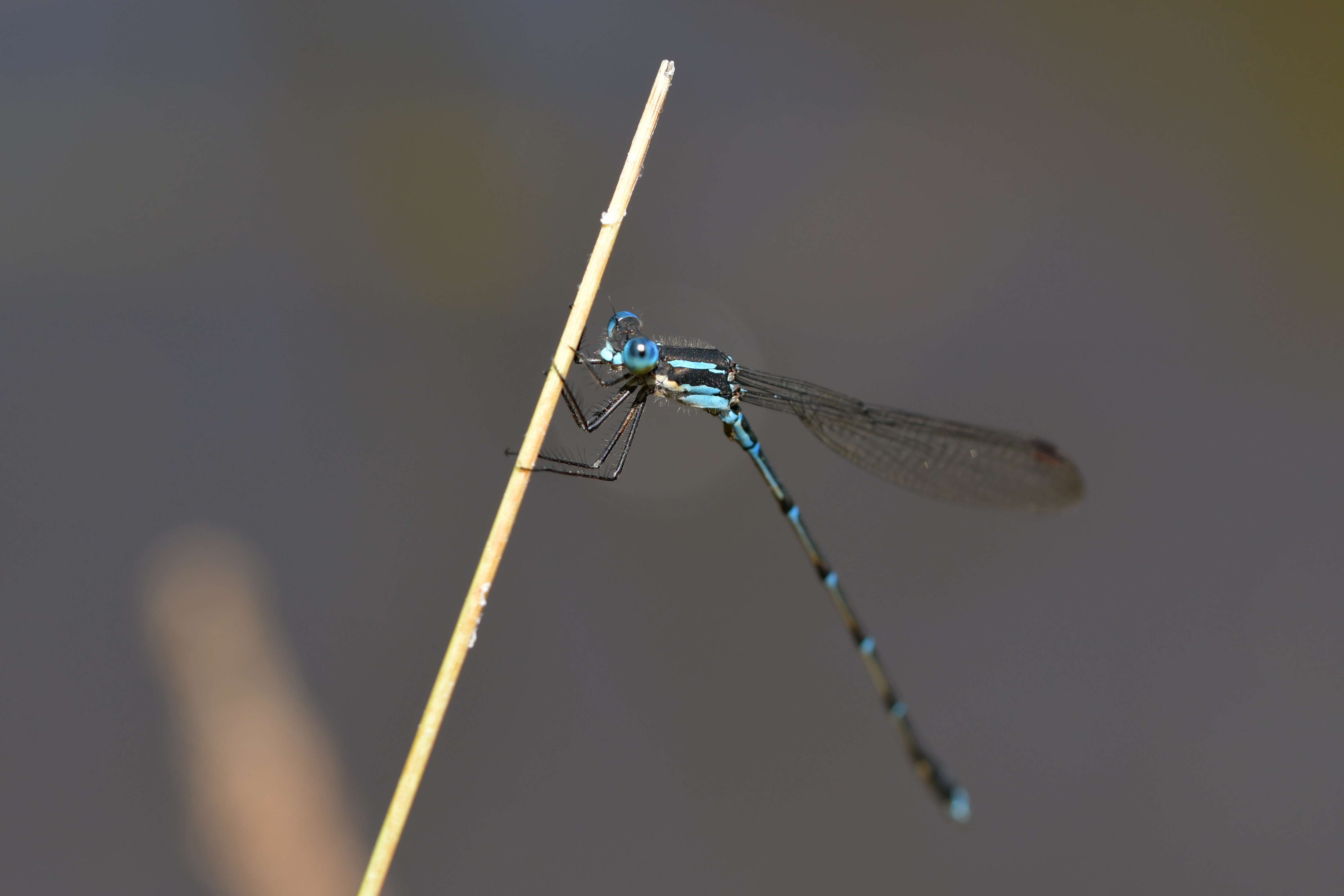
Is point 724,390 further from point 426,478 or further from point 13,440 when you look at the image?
point 13,440

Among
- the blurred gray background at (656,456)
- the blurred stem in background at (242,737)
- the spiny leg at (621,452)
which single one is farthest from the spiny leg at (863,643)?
the blurred stem in background at (242,737)

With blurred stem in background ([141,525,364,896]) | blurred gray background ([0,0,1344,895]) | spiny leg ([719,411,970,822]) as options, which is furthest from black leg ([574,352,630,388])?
blurred stem in background ([141,525,364,896])

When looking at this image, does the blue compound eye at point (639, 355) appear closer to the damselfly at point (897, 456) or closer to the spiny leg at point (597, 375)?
the spiny leg at point (597, 375)

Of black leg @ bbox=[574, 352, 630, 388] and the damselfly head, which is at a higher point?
the damselfly head

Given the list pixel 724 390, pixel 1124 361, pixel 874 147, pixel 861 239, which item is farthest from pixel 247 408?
pixel 1124 361

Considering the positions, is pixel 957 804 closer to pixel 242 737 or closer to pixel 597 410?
pixel 597 410

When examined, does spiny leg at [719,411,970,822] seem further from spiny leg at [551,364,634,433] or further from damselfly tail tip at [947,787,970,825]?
spiny leg at [551,364,634,433]
